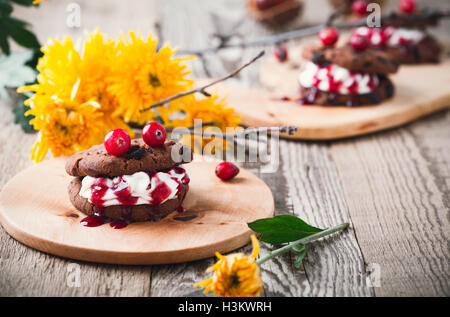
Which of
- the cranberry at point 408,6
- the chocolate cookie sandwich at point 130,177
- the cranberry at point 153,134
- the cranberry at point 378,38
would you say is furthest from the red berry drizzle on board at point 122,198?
the cranberry at point 408,6

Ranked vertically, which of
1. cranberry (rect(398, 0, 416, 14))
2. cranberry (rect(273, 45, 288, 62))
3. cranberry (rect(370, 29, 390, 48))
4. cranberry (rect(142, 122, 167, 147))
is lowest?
cranberry (rect(142, 122, 167, 147))

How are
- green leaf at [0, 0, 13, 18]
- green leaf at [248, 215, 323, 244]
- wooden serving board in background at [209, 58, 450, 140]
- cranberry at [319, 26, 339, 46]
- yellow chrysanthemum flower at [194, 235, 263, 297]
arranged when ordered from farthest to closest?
cranberry at [319, 26, 339, 46] → wooden serving board in background at [209, 58, 450, 140] → green leaf at [0, 0, 13, 18] → green leaf at [248, 215, 323, 244] → yellow chrysanthemum flower at [194, 235, 263, 297]

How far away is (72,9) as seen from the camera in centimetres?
444

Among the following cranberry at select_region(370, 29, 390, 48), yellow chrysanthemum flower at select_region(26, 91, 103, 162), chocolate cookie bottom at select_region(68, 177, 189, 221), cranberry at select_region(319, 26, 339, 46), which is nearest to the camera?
chocolate cookie bottom at select_region(68, 177, 189, 221)

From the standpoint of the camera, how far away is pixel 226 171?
7.82 feet

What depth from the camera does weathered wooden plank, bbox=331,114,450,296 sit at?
6.27 ft

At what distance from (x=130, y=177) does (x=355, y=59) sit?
1.59 m

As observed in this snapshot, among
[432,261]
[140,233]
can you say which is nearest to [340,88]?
[432,261]

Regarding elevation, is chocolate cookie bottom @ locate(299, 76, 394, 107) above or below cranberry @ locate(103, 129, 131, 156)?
above

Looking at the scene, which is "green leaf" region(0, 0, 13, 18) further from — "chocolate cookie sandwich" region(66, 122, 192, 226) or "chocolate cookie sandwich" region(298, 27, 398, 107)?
"chocolate cookie sandwich" region(298, 27, 398, 107)

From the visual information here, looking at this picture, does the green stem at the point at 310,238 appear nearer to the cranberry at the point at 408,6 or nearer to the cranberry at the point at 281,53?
the cranberry at the point at 281,53

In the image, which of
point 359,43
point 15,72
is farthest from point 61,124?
point 359,43

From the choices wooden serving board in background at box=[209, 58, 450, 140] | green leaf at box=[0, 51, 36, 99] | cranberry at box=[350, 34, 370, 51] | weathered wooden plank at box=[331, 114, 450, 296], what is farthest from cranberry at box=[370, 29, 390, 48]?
green leaf at box=[0, 51, 36, 99]
